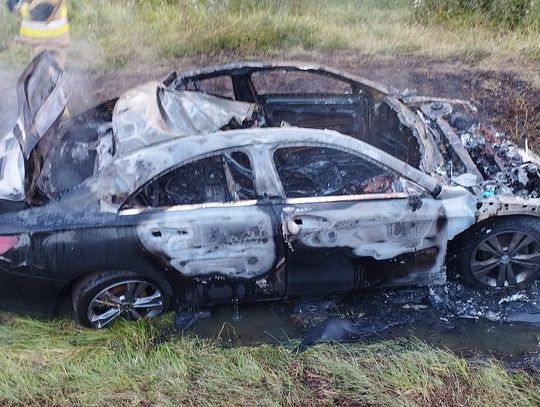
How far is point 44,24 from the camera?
6996 millimetres

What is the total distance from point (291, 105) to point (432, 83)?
333 centimetres

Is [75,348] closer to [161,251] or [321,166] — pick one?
[161,251]

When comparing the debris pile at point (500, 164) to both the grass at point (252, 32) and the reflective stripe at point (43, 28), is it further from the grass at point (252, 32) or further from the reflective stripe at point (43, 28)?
the reflective stripe at point (43, 28)

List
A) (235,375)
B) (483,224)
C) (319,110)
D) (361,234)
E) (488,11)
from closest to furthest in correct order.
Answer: (235,375)
(361,234)
(483,224)
(319,110)
(488,11)

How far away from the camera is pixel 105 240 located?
13.8 ft

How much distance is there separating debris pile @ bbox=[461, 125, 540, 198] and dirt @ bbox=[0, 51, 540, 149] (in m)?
2.02

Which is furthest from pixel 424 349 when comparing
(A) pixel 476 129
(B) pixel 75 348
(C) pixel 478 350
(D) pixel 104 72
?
(D) pixel 104 72

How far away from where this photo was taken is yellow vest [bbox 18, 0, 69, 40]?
22.8 ft

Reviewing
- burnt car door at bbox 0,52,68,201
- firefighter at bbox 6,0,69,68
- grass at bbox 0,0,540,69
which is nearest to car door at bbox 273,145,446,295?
burnt car door at bbox 0,52,68,201

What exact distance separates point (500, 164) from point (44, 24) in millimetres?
4914

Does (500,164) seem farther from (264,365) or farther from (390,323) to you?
(264,365)

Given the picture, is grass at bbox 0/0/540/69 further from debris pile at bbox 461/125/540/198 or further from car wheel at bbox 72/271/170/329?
car wheel at bbox 72/271/170/329

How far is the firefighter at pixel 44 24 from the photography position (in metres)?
6.91

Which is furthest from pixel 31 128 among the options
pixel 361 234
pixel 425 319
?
pixel 425 319
